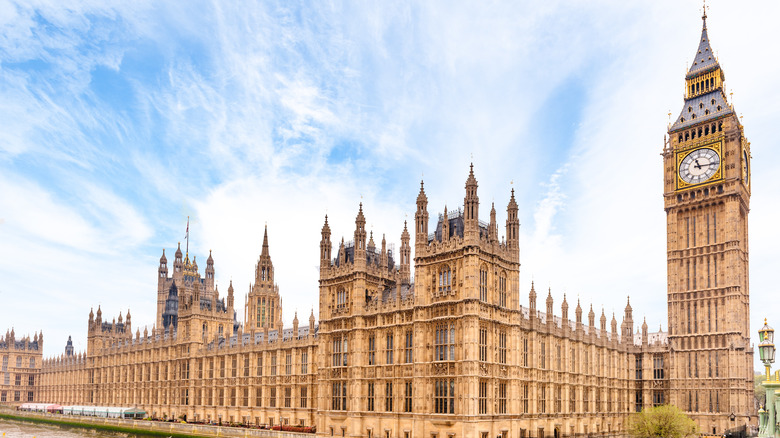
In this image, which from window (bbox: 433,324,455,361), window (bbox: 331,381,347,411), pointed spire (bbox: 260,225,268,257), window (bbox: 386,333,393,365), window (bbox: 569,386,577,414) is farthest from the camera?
pointed spire (bbox: 260,225,268,257)

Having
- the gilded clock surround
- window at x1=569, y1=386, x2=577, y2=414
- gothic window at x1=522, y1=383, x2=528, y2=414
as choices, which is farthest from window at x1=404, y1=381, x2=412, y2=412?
the gilded clock surround

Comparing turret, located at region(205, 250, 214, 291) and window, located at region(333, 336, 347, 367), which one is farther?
turret, located at region(205, 250, 214, 291)

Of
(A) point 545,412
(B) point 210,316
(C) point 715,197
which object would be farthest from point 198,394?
(C) point 715,197

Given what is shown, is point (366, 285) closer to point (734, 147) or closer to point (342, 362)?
point (342, 362)

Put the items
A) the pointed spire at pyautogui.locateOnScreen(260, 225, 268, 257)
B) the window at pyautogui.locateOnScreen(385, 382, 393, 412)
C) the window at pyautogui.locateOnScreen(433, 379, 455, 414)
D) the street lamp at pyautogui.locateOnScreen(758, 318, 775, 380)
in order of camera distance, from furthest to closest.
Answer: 1. the pointed spire at pyautogui.locateOnScreen(260, 225, 268, 257)
2. the window at pyautogui.locateOnScreen(385, 382, 393, 412)
3. the window at pyautogui.locateOnScreen(433, 379, 455, 414)
4. the street lamp at pyautogui.locateOnScreen(758, 318, 775, 380)

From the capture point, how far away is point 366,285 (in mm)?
74625

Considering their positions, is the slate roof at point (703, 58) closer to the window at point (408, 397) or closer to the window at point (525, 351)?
the window at point (525, 351)

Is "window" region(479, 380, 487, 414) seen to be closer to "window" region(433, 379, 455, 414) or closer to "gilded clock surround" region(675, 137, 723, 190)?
"window" region(433, 379, 455, 414)

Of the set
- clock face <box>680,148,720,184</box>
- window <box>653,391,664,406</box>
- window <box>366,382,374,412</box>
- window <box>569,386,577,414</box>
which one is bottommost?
window <box>653,391,664,406</box>

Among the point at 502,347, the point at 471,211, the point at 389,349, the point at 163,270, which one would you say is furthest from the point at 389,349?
the point at 163,270

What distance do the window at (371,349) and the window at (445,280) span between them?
34.9 feet

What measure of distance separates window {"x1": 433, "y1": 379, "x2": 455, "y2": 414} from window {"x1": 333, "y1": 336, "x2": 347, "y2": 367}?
538 inches

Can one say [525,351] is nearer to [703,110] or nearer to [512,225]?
[512,225]

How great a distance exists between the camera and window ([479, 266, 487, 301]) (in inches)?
2532
